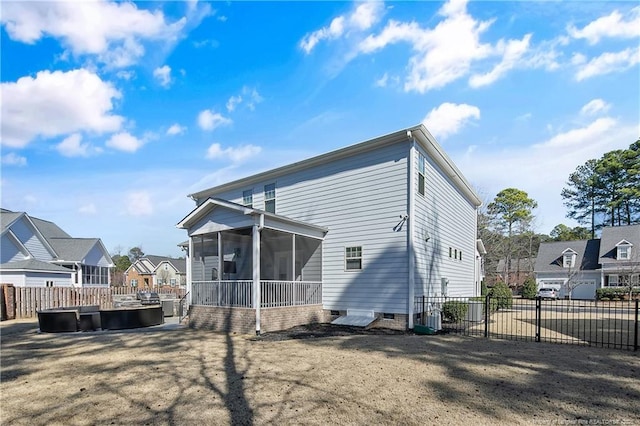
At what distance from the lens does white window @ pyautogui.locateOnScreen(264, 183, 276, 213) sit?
15422 millimetres

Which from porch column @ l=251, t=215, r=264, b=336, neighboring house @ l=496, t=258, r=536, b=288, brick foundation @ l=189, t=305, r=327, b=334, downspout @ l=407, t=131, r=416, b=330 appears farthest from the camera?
neighboring house @ l=496, t=258, r=536, b=288

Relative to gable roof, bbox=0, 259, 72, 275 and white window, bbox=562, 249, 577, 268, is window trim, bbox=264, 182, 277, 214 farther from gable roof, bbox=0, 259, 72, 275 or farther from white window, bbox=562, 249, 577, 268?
white window, bbox=562, 249, 577, 268

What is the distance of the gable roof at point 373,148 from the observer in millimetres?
11529

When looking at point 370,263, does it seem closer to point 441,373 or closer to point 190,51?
point 441,373

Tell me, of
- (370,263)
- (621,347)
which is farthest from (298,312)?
(621,347)

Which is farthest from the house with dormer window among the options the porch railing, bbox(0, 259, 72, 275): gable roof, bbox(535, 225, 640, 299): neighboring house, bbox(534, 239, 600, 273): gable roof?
bbox(0, 259, 72, 275): gable roof

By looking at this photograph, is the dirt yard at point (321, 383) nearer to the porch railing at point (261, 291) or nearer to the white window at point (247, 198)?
the porch railing at point (261, 291)

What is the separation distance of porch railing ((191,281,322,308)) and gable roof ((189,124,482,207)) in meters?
4.59

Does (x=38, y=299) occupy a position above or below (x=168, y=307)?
above

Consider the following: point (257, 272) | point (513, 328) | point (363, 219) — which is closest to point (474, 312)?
point (513, 328)

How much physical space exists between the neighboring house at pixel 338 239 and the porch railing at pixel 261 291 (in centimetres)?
3

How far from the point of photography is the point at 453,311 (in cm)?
1270

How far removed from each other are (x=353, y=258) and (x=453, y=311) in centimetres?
399

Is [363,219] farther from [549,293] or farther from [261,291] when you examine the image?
[549,293]
